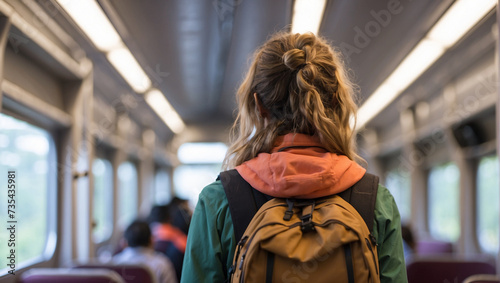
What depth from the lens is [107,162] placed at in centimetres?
812

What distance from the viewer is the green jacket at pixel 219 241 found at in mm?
1350

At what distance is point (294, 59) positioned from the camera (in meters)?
1.41

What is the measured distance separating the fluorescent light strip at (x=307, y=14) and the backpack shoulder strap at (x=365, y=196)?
278 centimetres

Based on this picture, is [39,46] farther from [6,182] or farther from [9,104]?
[6,182]

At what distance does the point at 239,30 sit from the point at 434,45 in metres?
1.93

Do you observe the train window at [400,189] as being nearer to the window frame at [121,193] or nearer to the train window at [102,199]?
the window frame at [121,193]

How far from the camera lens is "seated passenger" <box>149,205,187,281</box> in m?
5.22

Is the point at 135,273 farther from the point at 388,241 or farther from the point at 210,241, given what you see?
the point at 388,241

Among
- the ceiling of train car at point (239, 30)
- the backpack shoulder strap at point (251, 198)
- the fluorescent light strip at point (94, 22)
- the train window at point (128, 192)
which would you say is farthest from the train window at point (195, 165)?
the backpack shoulder strap at point (251, 198)

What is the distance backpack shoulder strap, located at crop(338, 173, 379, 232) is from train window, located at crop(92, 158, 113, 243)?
6.34 meters

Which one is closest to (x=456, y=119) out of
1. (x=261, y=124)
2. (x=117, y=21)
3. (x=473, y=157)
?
(x=473, y=157)

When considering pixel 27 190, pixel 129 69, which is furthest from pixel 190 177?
pixel 27 190

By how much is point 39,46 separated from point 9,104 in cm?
45

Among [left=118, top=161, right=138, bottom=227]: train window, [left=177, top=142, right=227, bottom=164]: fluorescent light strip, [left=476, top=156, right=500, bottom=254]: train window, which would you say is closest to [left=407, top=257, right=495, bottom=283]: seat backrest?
[left=476, top=156, right=500, bottom=254]: train window
